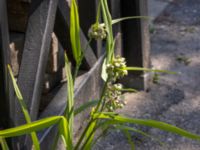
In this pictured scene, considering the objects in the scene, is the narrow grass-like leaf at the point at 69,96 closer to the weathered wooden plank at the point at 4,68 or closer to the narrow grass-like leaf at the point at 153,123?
the narrow grass-like leaf at the point at 153,123

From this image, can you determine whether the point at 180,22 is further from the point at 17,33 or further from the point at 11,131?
the point at 11,131

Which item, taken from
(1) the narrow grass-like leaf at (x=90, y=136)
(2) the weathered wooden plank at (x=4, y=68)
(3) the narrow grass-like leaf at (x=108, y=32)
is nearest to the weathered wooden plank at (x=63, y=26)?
(2) the weathered wooden plank at (x=4, y=68)

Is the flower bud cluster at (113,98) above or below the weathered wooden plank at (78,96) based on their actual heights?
above

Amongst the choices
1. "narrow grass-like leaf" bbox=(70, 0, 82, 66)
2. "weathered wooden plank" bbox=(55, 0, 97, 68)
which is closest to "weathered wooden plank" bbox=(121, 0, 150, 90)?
"weathered wooden plank" bbox=(55, 0, 97, 68)

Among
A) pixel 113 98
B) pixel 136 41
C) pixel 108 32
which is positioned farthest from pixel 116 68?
pixel 136 41

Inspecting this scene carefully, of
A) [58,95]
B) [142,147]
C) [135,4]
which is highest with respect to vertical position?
[135,4]

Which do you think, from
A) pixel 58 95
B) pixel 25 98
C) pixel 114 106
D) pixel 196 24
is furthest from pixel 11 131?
pixel 196 24
